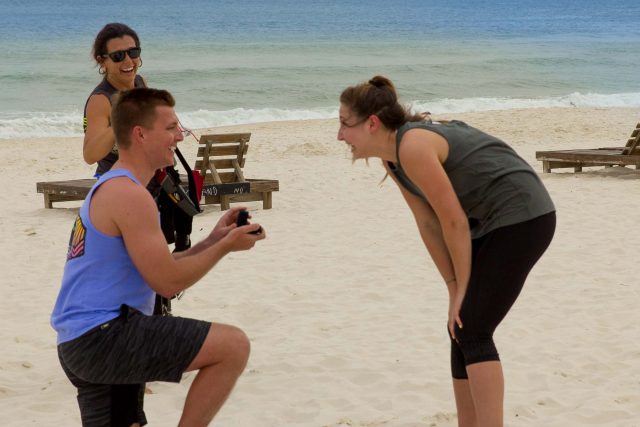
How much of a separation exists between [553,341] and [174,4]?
10041 centimetres

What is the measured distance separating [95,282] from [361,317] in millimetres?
3392

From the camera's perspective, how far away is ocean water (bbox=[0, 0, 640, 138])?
29156 millimetres

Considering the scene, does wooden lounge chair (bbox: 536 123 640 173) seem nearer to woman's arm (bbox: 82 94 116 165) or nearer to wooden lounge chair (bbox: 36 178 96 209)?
wooden lounge chair (bbox: 36 178 96 209)

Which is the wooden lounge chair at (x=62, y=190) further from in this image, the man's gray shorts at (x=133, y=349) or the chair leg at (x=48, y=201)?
the man's gray shorts at (x=133, y=349)

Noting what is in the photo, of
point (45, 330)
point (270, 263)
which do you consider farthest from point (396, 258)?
point (45, 330)

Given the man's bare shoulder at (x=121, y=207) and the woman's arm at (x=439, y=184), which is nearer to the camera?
the man's bare shoulder at (x=121, y=207)

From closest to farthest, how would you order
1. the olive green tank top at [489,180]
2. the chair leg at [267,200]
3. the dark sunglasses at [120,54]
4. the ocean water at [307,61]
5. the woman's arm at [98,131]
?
the olive green tank top at [489,180]
the woman's arm at [98,131]
the dark sunglasses at [120,54]
the chair leg at [267,200]
the ocean water at [307,61]

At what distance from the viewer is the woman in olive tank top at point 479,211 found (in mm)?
3510

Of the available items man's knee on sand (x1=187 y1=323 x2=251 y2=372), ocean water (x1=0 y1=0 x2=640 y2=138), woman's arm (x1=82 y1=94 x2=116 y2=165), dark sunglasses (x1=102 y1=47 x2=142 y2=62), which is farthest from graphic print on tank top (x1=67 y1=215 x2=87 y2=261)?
ocean water (x1=0 y1=0 x2=640 y2=138)

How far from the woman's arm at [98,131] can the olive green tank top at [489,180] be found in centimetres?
161

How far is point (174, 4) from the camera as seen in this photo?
336 ft

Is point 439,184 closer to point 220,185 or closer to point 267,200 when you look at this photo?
point 220,185

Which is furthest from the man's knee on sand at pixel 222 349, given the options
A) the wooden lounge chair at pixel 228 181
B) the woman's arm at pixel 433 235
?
the wooden lounge chair at pixel 228 181

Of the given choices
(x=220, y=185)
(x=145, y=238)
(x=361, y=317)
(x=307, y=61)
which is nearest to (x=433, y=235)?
(x=145, y=238)
